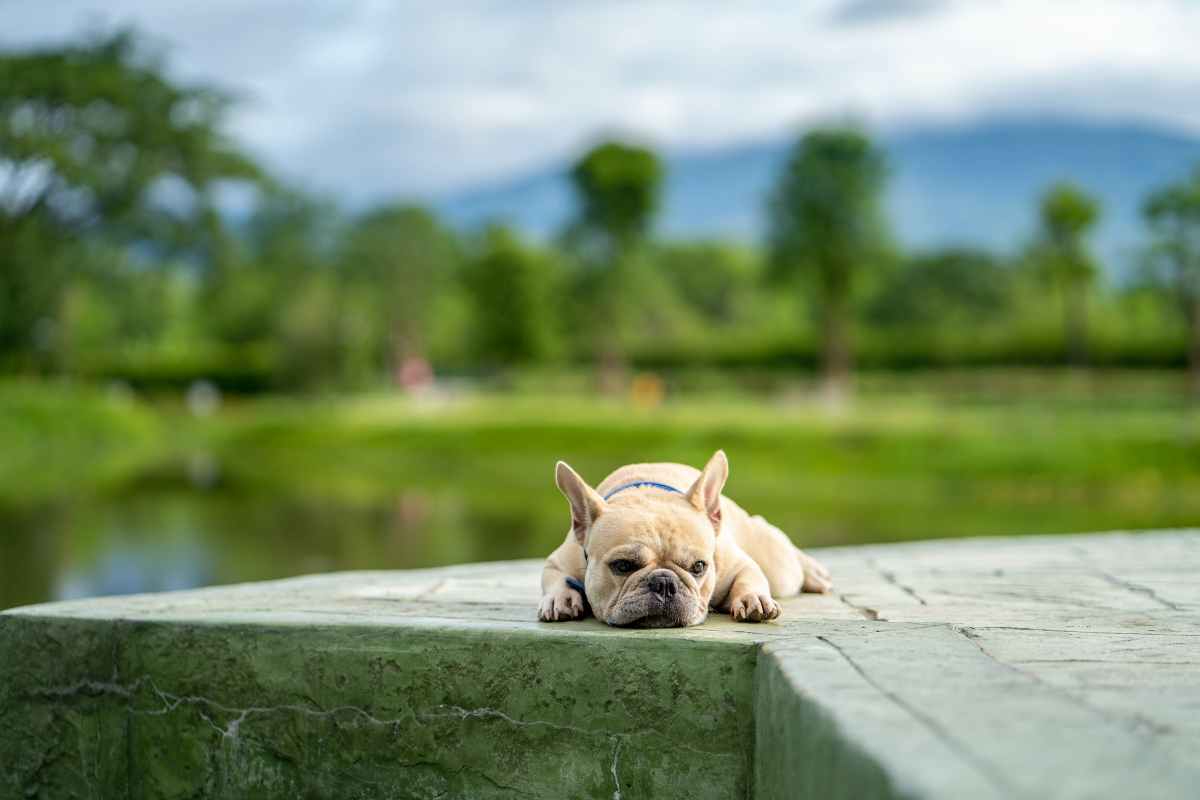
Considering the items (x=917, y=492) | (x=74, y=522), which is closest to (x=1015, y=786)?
(x=74, y=522)

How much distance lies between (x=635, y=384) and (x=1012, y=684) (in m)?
42.9

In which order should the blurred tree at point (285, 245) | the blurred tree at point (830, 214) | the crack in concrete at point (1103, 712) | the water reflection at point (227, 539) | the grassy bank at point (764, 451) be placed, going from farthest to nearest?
the blurred tree at point (285, 245) < the blurred tree at point (830, 214) < the grassy bank at point (764, 451) < the water reflection at point (227, 539) < the crack in concrete at point (1103, 712)

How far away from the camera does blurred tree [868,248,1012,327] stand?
194 ft

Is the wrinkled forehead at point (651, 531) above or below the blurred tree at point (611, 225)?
below

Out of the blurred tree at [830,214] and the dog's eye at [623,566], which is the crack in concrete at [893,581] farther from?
the blurred tree at [830,214]

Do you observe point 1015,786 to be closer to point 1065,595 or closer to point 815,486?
point 1065,595

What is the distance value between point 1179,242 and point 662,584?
34.8 metres

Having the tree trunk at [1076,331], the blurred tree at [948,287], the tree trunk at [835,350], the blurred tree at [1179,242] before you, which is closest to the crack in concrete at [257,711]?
the tree trunk at [835,350]

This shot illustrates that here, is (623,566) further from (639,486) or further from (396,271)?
(396,271)

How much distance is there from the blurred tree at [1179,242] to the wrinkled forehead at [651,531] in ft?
111

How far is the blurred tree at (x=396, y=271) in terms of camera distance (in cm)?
6006

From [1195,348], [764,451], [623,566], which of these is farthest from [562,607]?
[1195,348]

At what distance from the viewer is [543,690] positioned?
4.20m

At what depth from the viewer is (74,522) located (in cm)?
1716
